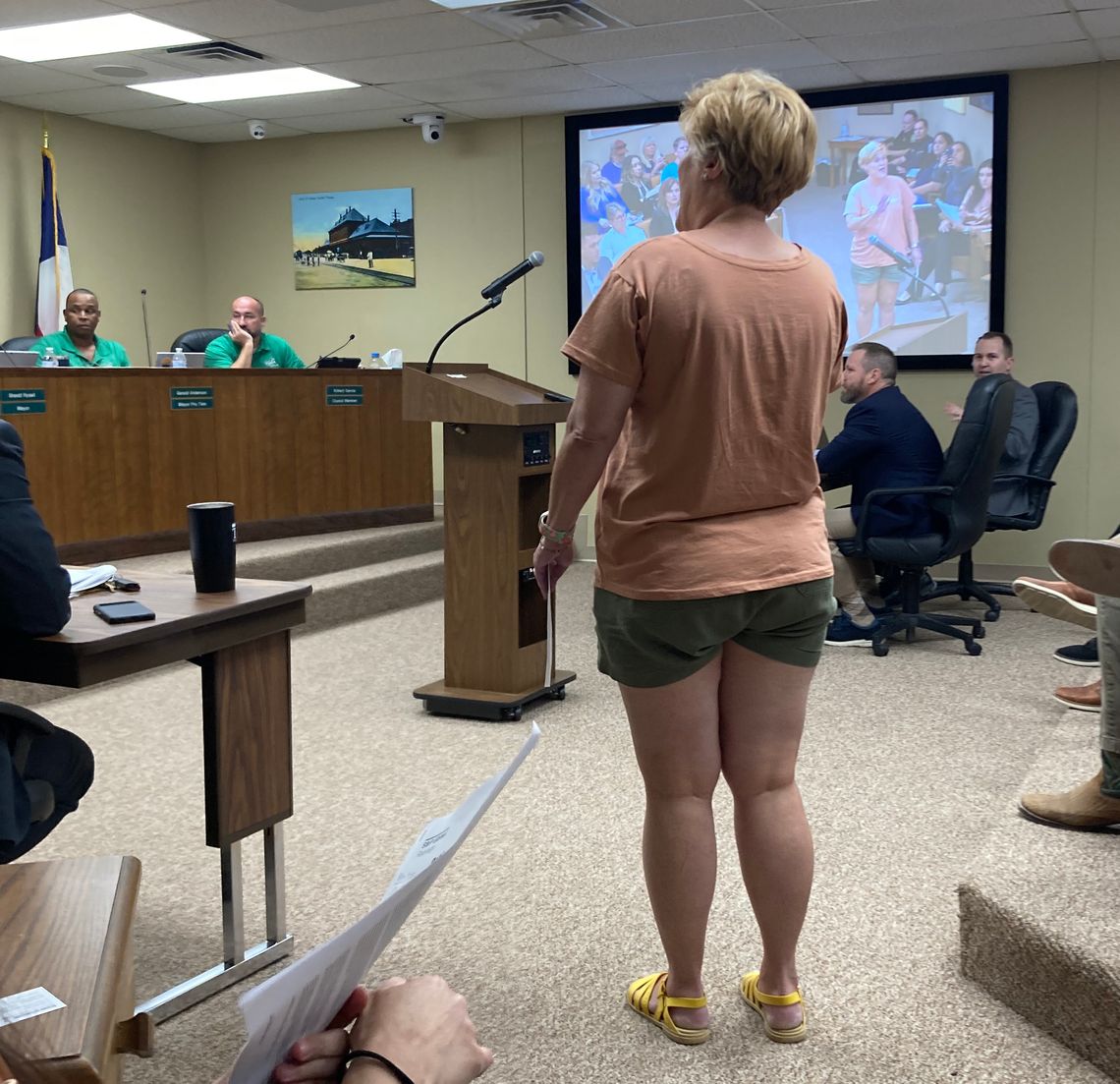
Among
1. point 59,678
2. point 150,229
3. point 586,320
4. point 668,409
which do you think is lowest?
point 59,678

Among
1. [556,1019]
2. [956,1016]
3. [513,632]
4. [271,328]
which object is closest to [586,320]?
[556,1019]

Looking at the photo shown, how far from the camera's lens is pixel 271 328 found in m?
8.88

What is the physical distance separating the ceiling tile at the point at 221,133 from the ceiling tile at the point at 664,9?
3376mm

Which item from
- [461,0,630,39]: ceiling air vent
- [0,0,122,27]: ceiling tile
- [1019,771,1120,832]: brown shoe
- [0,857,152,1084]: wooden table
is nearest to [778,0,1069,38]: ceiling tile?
[461,0,630,39]: ceiling air vent

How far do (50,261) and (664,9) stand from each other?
4.16 meters

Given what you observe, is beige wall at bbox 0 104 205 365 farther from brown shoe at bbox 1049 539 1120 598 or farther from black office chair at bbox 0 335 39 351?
brown shoe at bbox 1049 539 1120 598

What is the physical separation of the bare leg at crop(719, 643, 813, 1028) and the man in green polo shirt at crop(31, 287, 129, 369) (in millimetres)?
5421

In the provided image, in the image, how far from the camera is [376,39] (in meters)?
6.18

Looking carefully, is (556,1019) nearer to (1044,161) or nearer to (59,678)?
(59,678)

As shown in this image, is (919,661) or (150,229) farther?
(150,229)

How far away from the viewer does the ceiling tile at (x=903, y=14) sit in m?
5.56

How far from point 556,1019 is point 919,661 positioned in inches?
129

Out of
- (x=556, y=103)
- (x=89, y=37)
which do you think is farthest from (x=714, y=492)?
(x=556, y=103)

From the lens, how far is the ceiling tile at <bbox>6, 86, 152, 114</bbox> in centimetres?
734
